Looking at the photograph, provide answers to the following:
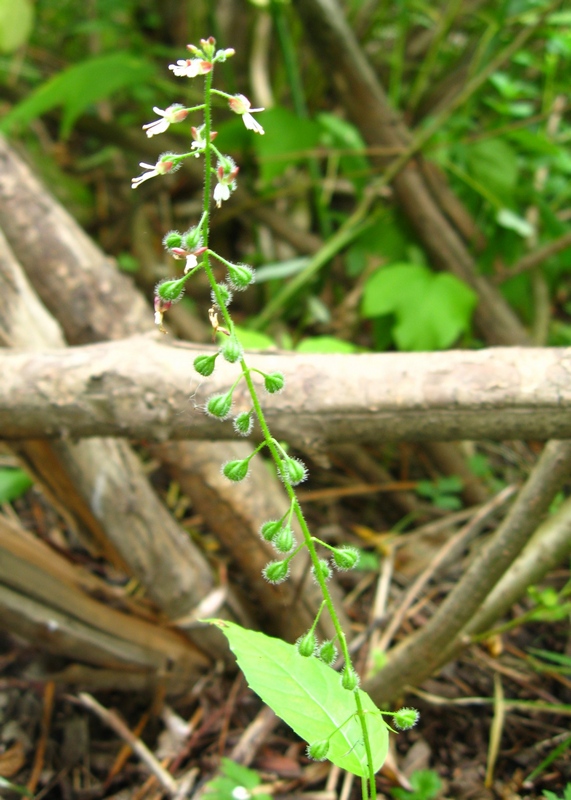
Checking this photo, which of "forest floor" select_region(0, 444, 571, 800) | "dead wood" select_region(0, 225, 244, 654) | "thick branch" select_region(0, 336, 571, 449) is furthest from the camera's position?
"dead wood" select_region(0, 225, 244, 654)

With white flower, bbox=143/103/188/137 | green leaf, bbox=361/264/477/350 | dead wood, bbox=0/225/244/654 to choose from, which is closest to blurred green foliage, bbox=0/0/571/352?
green leaf, bbox=361/264/477/350

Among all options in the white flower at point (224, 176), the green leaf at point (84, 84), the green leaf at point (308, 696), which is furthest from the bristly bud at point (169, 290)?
the green leaf at point (84, 84)

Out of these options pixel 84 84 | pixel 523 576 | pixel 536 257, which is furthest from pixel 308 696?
pixel 84 84

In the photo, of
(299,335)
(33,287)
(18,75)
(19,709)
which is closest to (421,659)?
(19,709)

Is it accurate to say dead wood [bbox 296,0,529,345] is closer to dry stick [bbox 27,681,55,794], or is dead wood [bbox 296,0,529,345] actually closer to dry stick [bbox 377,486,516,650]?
dry stick [bbox 377,486,516,650]

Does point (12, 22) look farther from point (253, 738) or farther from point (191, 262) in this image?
point (253, 738)

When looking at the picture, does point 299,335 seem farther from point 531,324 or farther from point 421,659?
point 421,659

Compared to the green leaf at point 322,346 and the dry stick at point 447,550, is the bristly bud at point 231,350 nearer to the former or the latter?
the green leaf at point 322,346
